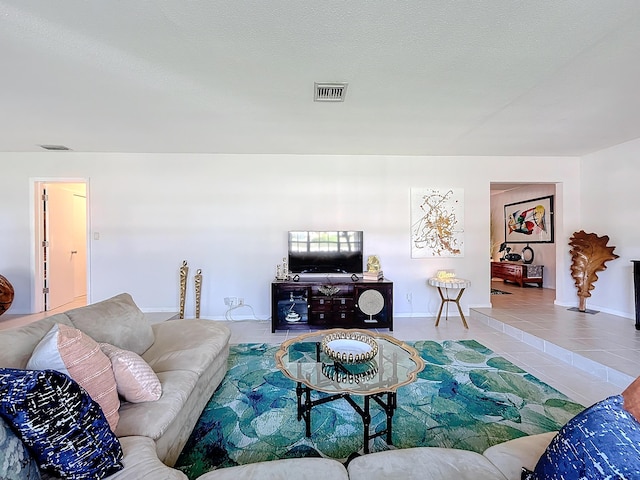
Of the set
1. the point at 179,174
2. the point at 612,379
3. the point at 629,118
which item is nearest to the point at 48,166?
the point at 179,174

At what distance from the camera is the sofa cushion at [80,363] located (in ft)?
3.75

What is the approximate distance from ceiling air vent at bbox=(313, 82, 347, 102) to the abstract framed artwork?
554cm

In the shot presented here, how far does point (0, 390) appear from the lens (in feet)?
2.68

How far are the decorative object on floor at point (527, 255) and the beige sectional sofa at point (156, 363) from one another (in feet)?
22.5

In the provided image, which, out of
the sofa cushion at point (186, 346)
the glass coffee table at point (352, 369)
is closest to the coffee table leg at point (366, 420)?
the glass coffee table at point (352, 369)

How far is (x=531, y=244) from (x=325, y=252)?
5.20 metres

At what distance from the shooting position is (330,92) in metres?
2.37

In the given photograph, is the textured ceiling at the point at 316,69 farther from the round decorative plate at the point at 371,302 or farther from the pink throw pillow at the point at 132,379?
the round decorative plate at the point at 371,302

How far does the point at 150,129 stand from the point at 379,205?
3.13 m

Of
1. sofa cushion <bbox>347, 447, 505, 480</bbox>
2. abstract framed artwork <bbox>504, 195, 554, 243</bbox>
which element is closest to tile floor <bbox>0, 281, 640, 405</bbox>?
sofa cushion <bbox>347, 447, 505, 480</bbox>

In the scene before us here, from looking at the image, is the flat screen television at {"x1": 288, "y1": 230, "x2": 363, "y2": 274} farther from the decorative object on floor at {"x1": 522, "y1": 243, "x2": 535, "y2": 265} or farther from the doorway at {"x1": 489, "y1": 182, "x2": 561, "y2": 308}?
the decorative object on floor at {"x1": 522, "y1": 243, "x2": 535, "y2": 265}

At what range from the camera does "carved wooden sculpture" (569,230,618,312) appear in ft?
12.5

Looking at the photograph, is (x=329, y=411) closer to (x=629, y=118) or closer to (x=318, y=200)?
(x=318, y=200)

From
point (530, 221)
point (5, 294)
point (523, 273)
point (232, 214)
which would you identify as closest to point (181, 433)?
point (232, 214)
